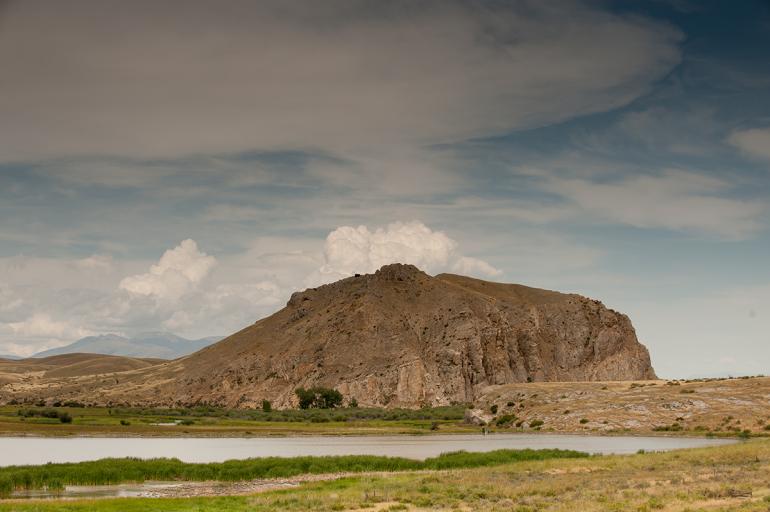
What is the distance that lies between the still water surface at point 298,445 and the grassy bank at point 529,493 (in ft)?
64.7

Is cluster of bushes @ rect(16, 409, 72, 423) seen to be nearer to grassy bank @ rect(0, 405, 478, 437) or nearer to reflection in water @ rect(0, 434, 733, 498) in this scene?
grassy bank @ rect(0, 405, 478, 437)

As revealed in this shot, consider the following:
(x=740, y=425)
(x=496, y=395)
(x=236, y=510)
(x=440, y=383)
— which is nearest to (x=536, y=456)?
(x=236, y=510)

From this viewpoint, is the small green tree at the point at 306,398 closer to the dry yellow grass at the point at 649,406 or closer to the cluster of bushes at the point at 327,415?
the cluster of bushes at the point at 327,415

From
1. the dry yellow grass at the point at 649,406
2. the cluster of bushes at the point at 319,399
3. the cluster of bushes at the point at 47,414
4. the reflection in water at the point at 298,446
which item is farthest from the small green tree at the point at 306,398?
the reflection in water at the point at 298,446

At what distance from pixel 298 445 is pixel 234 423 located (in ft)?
147

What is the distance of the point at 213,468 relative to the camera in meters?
51.8

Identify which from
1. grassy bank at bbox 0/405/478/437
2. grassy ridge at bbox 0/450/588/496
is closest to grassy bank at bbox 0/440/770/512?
grassy ridge at bbox 0/450/588/496

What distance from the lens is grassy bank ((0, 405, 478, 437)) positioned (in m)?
100

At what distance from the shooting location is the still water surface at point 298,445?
219 feet

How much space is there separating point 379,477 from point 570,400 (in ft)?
224

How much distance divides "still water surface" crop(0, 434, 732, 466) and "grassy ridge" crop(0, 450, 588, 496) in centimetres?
848

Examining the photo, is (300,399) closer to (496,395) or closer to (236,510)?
(496,395)

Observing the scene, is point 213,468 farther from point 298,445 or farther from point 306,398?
point 306,398

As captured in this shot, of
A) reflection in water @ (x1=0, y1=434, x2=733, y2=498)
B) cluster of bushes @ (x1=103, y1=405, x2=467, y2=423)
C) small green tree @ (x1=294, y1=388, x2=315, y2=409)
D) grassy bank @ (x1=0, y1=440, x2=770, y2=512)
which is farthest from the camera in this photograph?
small green tree @ (x1=294, y1=388, x2=315, y2=409)
